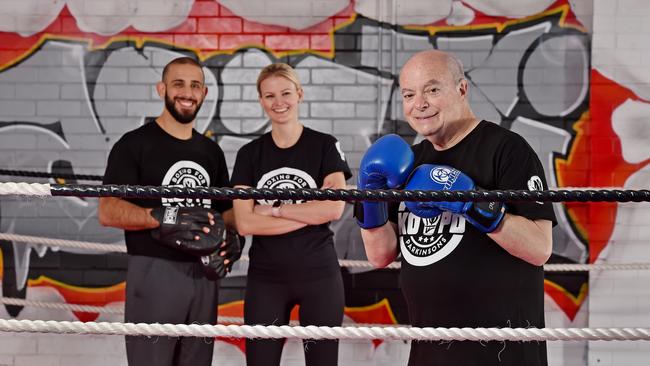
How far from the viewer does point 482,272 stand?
5.52 feet

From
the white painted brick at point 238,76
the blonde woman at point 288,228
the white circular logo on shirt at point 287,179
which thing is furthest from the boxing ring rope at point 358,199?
the white painted brick at point 238,76

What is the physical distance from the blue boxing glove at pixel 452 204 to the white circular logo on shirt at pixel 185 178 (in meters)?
1.21

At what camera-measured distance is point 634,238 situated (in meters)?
3.68

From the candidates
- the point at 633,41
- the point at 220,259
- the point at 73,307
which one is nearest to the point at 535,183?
the point at 220,259

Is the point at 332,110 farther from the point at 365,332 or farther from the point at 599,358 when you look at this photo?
the point at 365,332

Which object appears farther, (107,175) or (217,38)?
(217,38)

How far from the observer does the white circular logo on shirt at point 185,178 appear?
8.68ft

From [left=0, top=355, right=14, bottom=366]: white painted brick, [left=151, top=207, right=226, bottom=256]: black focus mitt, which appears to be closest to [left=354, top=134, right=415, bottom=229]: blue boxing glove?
[left=151, top=207, right=226, bottom=256]: black focus mitt

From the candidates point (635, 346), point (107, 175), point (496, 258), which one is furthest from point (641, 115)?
point (107, 175)

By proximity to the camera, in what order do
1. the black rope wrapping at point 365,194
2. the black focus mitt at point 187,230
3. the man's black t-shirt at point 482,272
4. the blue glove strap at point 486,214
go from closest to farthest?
the black rope wrapping at point 365,194
the blue glove strap at point 486,214
the man's black t-shirt at point 482,272
the black focus mitt at point 187,230

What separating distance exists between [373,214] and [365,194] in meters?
0.27

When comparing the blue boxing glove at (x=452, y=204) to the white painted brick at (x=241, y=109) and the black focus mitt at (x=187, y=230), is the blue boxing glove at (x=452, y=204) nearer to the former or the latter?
the black focus mitt at (x=187, y=230)

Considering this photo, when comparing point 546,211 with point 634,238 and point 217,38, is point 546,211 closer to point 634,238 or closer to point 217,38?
point 634,238

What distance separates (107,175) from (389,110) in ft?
5.31
